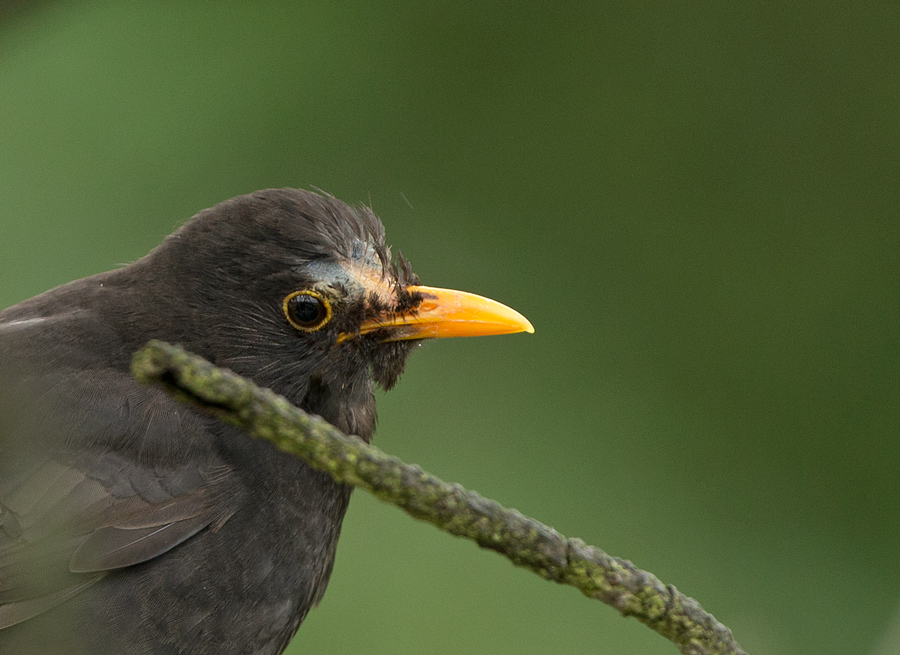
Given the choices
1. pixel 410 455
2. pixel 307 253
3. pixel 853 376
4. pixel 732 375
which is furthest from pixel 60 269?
pixel 853 376

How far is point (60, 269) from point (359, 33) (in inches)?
51.6

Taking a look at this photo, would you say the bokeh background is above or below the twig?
above

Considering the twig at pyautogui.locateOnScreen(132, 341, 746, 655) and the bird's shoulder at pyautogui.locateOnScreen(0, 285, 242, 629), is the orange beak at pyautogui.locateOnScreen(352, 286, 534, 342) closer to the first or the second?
the bird's shoulder at pyautogui.locateOnScreen(0, 285, 242, 629)

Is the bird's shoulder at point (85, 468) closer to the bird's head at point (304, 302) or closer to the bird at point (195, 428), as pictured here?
the bird at point (195, 428)

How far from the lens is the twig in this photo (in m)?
1.08

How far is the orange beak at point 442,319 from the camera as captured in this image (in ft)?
10.5

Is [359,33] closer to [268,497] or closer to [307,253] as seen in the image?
[307,253]

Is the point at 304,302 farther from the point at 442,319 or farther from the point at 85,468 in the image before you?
the point at 85,468

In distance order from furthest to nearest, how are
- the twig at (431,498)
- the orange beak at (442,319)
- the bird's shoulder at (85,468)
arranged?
1. the orange beak at (442,319)
2. the bird's shoulder at (85,468)
3. the twig at (431,498)

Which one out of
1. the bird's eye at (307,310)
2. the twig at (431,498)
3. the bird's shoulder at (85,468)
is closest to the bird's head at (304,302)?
the bird's eye at (307,310)

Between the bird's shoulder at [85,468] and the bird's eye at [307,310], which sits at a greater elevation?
the bird's eye at [307,310]

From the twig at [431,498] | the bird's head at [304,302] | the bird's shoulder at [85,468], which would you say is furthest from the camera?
the bird's head at [304,302]

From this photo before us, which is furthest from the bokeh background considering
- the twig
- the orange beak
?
the twig

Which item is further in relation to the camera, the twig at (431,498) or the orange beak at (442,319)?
the orange beak at (442,319)
